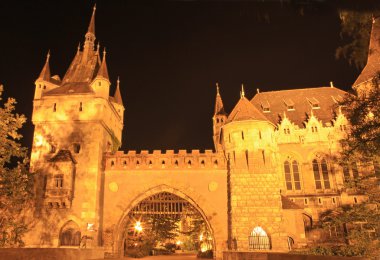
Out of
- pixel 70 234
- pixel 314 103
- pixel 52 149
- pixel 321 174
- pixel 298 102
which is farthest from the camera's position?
pixel 298 102

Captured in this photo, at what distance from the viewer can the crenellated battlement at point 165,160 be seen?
91.1 feet

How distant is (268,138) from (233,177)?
14.6 feet

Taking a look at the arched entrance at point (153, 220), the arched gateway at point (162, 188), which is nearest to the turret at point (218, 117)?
the arched entrance at point (153, 220)

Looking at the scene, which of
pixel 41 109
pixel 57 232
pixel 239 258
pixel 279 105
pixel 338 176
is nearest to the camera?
pixel 239 258

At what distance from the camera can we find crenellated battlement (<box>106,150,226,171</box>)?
2777 cm

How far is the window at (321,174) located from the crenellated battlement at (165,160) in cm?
963

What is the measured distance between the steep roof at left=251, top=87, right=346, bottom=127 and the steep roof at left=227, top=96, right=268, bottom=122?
605 cm

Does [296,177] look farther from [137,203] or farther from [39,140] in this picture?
[39,140]

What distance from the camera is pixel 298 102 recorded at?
3644cm

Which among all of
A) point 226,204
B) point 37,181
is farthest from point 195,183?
point 37,181

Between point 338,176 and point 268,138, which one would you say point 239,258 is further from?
point 338,176

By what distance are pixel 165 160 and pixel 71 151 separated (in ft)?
25.3

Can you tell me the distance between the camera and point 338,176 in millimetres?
30672

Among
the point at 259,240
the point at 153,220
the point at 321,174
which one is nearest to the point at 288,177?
the point at 321,174
